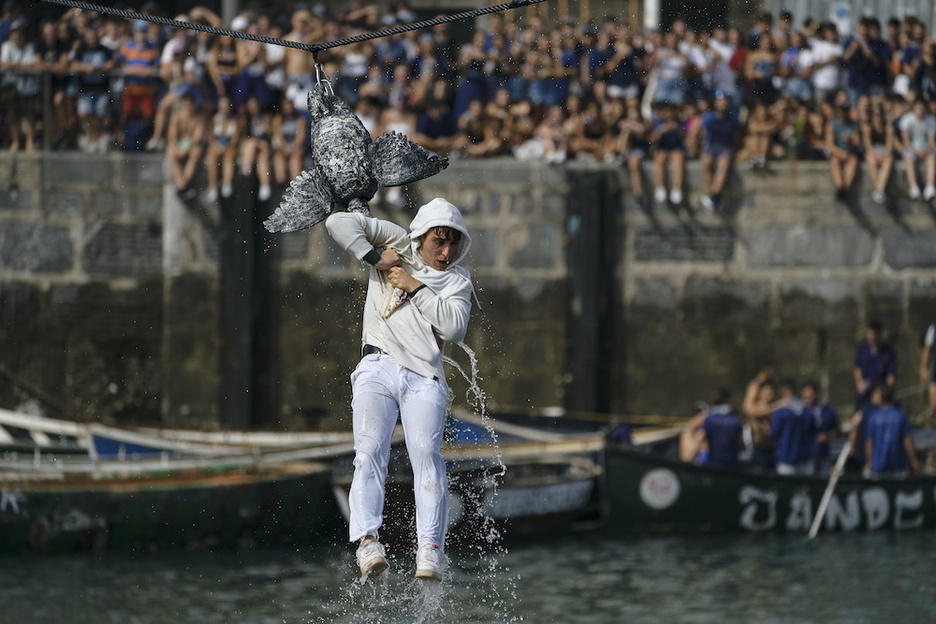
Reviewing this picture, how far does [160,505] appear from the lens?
23.5 m

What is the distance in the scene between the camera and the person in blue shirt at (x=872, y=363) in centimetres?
2675

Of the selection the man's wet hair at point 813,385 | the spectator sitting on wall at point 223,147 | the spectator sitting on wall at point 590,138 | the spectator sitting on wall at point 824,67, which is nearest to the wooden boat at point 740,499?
the man's wet hair at point 813,385

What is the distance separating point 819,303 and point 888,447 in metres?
3.13

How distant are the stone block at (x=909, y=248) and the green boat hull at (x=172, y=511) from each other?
979cm

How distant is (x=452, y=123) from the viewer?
26516 mm

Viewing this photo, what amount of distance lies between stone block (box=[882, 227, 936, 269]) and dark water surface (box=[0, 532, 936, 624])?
469 cm

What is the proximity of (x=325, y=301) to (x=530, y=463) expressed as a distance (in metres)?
4.33

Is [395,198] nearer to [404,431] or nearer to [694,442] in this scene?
[694,442]

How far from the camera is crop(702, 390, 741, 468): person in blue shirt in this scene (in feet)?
82.7

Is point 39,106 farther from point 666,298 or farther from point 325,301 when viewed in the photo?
point 666,298

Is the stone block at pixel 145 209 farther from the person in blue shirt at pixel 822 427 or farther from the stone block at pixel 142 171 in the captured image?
the person in blue shirt at pixel 822 427

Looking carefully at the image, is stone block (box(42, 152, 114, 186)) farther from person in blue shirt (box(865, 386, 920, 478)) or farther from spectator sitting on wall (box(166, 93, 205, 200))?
person in blue shirt (box(865, 386, 920, 478))

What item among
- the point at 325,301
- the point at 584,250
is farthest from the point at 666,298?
the point at 325,301

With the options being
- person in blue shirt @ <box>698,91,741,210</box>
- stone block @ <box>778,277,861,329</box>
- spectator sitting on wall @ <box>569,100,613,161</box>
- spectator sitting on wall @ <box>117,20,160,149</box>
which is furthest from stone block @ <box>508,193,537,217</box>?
spectator sitting on wall @ <box>117,20,160,149</box>
